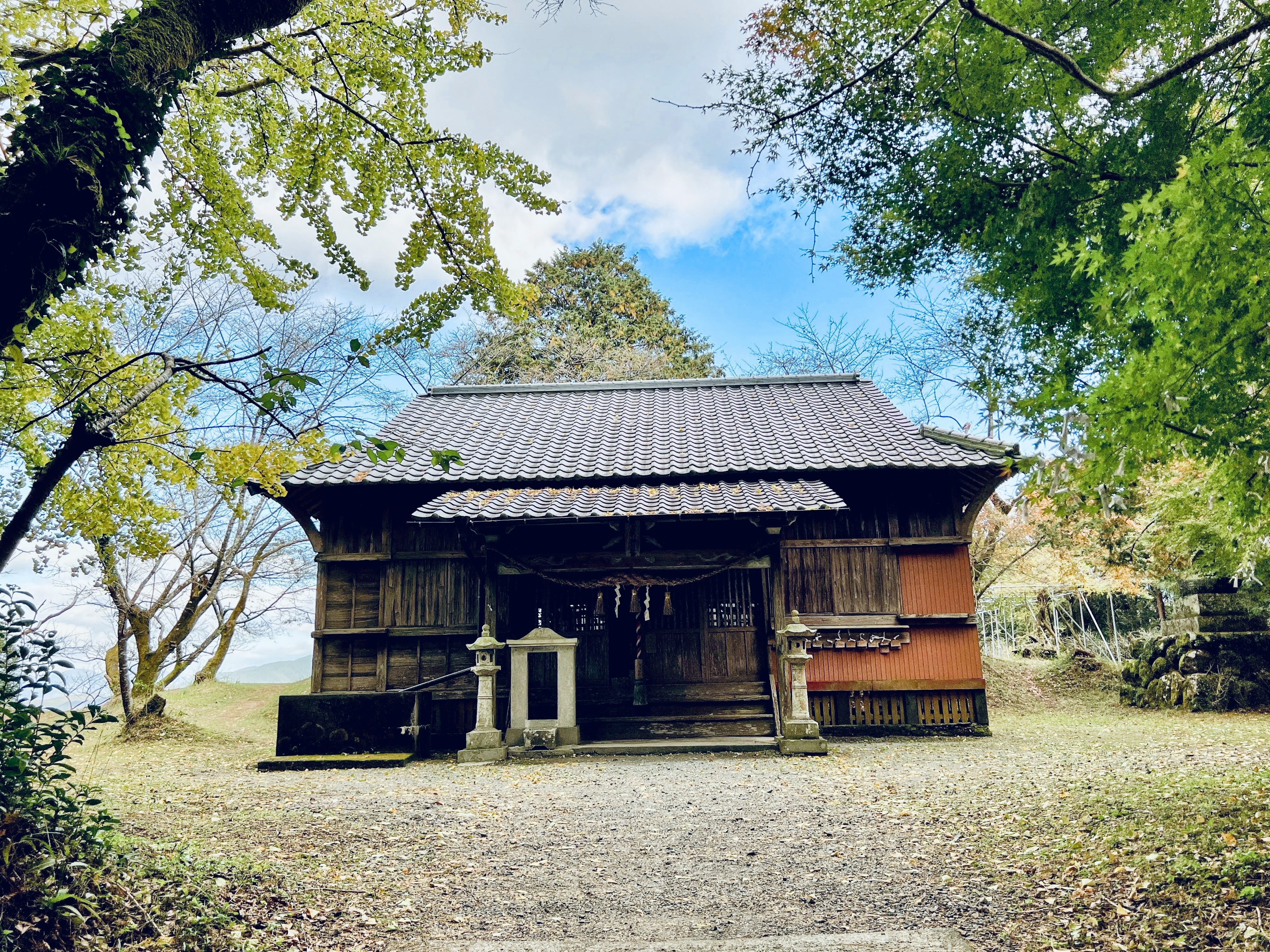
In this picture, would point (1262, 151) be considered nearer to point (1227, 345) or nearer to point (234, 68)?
point (1227, 345)

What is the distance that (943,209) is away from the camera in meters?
6.68

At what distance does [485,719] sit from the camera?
947cm

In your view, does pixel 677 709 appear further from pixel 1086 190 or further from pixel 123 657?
pixel 123 657

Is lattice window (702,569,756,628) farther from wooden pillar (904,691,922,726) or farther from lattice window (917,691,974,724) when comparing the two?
lattice window (917,691,974,724)

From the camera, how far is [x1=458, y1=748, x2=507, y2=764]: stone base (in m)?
9.27

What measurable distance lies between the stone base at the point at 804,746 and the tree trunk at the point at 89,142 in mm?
7972

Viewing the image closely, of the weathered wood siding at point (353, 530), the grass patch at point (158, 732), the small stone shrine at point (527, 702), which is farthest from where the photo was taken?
the grass patch at point (158, 732)

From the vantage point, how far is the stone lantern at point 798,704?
9.07 meters

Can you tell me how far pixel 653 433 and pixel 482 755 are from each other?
19.1 feet

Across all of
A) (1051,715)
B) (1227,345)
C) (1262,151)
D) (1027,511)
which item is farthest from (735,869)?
(1027,511)

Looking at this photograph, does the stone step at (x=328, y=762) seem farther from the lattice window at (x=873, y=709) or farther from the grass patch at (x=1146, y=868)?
the grass patch at (x=1146, y=868)

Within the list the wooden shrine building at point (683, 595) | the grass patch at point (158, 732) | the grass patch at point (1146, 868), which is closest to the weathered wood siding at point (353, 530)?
the wooden shrine building at point (683, 595)

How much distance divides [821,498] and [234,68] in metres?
7.47

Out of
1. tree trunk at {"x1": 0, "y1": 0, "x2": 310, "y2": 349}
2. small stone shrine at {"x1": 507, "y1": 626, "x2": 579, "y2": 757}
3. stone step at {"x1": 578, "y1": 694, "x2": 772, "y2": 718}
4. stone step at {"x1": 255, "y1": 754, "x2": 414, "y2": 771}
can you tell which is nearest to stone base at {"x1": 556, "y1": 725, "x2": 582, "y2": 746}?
small stone shrine at {"x1": 507, "y1": 626, "x2": 579, "y2": 757}
